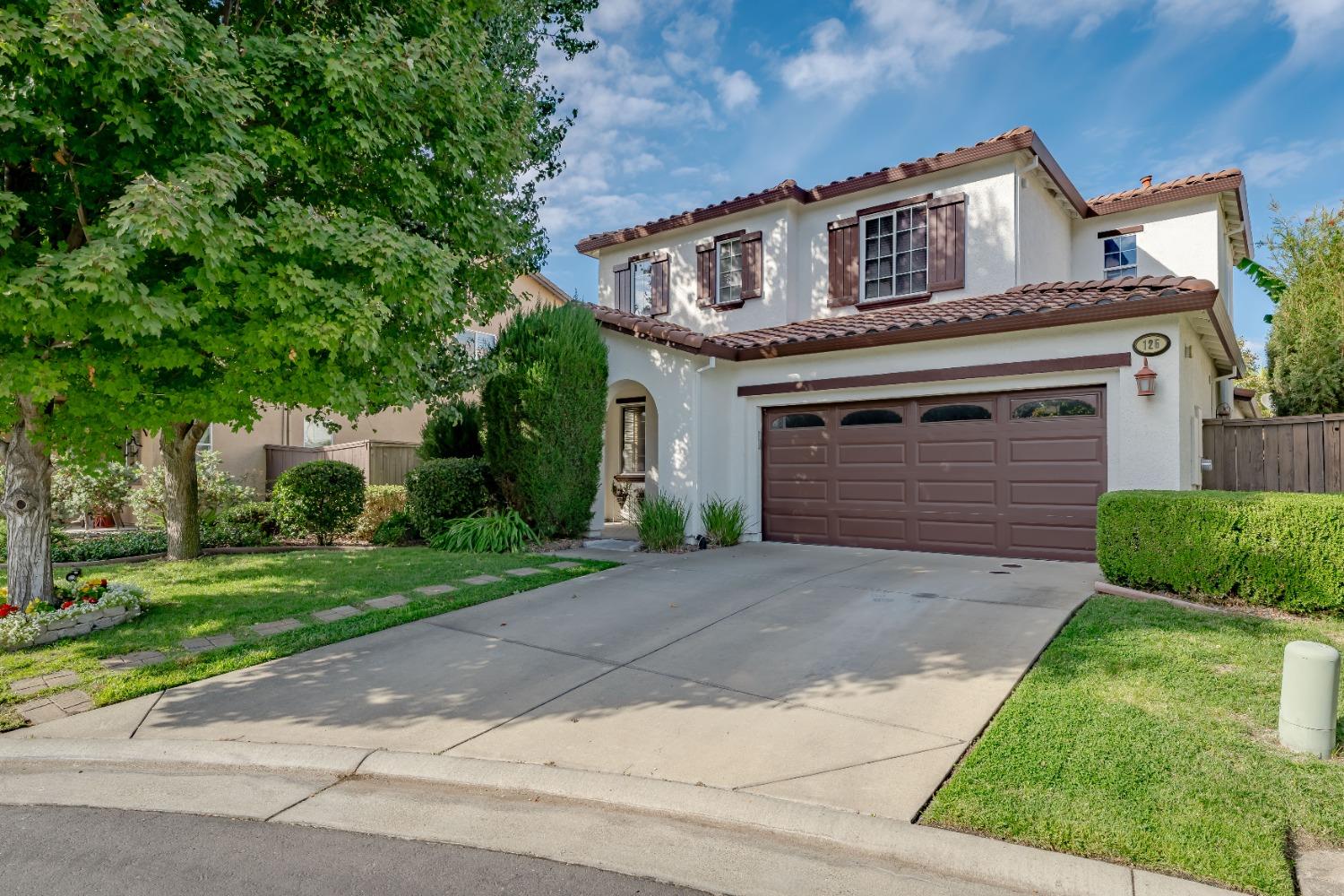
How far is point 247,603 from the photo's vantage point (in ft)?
23.6

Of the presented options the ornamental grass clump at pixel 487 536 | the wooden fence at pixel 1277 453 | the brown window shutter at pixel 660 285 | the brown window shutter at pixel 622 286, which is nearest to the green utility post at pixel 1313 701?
the wooden fence at pixel 1277 453

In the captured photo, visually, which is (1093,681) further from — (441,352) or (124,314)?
(441,352)

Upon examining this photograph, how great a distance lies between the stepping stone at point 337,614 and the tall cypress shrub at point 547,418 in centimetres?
426

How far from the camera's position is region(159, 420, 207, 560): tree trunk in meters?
9.93

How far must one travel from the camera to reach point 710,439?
1152cm

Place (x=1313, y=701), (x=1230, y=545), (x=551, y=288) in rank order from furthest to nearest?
(x=551, y=288)
(x=1230, y=545)
(x=1313, y=701)

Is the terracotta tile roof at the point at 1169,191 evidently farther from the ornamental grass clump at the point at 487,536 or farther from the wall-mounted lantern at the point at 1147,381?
the ornamental grass clump at the point at 487,536

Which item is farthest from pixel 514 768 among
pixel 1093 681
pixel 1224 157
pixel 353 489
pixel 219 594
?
pixel 1224 157

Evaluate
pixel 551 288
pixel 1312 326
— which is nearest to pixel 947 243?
pixel 1312 326

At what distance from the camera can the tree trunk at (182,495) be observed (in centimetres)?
993

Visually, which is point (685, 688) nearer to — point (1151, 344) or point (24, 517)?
point (24, 517)

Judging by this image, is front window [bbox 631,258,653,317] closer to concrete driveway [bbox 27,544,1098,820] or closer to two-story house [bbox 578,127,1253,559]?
two-story house [bbox 578,127,1253,559]

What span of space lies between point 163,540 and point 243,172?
8.97 meters

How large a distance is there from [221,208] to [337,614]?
12.5 ft
